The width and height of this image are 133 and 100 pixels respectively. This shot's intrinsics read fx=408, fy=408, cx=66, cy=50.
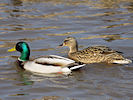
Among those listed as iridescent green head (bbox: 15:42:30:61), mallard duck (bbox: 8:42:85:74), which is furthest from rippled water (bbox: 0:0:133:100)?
iridescent green head (bbox: 15:42:30:61)

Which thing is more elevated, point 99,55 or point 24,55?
point 24,55

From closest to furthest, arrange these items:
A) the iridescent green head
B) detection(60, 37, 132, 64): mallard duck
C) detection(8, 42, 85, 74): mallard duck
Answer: detection(8, 42, 85, 74): mallard duck, the iridescent green head, detection(60, 37, 132, 64): mallard duck

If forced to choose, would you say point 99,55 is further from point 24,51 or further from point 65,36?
point 65,36

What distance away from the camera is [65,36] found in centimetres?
1250

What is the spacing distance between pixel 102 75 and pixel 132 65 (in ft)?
3.34

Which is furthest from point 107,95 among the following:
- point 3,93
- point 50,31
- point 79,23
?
point 79,23

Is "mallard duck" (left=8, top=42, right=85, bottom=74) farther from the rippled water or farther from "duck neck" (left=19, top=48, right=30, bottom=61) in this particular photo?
"duck neck" (left=19, top=48, right=30, bottom=61)

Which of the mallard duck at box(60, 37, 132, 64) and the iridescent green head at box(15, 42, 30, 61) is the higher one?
the iridescent green head at box(15, 42, 30, 61)

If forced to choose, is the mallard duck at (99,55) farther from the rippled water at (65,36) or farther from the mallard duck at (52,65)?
the mallard duck at (52,65)

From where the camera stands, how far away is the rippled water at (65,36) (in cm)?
798

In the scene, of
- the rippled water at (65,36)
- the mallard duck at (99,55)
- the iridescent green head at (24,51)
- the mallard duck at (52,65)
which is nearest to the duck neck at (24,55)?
the iridescent green head at (24,51)

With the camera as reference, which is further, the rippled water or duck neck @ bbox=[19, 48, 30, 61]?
duck neck @ bbox=[19, 48, 30, 61]

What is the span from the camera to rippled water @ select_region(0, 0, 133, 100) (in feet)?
26.2

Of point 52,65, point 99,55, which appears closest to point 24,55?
point 52,65
